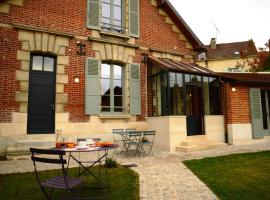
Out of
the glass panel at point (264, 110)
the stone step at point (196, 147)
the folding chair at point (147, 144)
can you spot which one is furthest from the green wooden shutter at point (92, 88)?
the glass panel at point (264, 110)

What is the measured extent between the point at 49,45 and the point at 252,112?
25.3 ft

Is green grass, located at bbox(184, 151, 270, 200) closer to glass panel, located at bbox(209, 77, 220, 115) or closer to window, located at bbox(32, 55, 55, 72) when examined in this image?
glass panel, located at bbox(209, 77, 220, 115)

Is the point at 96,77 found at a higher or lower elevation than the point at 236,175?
higher

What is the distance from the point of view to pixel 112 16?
9.08 metres

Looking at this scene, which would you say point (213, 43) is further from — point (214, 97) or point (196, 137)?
point (196, 137)

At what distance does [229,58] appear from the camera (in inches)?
984

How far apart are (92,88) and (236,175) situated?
5296mm

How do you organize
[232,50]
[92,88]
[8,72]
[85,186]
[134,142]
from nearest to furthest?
1. [85,186]
2. [134,142]
3. [8,72]
4. [92,88]
5. [232,50]

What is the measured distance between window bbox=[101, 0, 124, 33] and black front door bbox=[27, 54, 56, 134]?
→ 8.23 ft

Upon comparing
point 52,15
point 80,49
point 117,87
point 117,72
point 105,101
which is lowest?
point 105,101

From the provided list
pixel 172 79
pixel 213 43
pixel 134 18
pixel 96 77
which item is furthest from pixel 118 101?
pixel 213 43

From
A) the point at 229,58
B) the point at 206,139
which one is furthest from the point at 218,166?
the point at 229,58

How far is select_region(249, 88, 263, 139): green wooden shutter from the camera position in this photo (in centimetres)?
930

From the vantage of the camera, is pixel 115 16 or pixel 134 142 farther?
pixel 115 16
